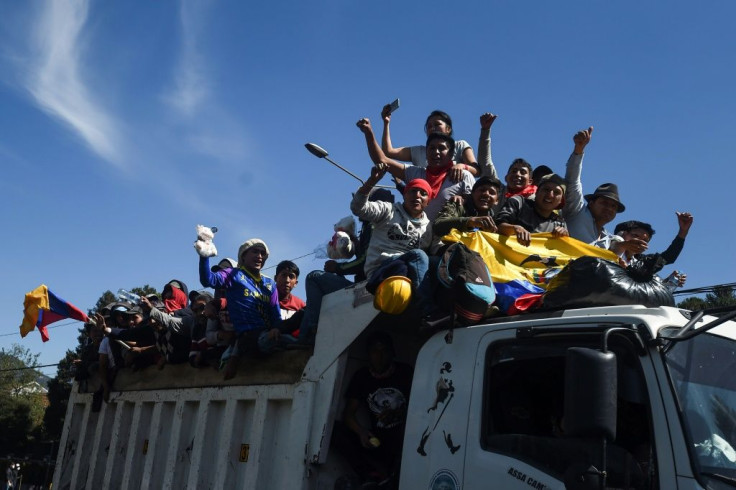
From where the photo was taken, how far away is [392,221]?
5.30 meters

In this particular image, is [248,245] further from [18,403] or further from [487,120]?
[18,403]

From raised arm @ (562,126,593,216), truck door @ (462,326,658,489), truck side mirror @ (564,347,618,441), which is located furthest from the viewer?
raised arm @ (562,126,593,216)

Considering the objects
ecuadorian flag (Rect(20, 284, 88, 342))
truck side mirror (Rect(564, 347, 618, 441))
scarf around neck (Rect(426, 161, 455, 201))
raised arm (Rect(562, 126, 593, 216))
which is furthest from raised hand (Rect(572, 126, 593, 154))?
ecuadorian flag (Rect(20, 284, 88, 342))

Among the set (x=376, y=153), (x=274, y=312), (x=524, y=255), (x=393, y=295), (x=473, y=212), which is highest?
(x=376, y=153)

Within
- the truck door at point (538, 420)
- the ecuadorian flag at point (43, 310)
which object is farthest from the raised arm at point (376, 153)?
the ecuadorian flag at point (43, 310)

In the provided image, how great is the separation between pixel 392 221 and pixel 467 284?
5.03 feet

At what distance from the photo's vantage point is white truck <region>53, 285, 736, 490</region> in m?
2.82

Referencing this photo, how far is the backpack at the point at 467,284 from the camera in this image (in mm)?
3861

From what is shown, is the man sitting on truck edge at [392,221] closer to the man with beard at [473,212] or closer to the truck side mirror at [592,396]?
the man with beard at [473,212]

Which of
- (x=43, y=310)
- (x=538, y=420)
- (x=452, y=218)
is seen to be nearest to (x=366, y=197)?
(x=452, y=218)

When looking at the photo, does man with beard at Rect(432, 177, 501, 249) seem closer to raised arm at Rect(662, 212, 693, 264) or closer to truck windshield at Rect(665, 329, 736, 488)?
raised arm at Rect(662, 212, 693, 264)

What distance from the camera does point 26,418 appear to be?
1487 inches

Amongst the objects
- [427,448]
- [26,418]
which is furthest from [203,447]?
[26,418]

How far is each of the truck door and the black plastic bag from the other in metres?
0.37
